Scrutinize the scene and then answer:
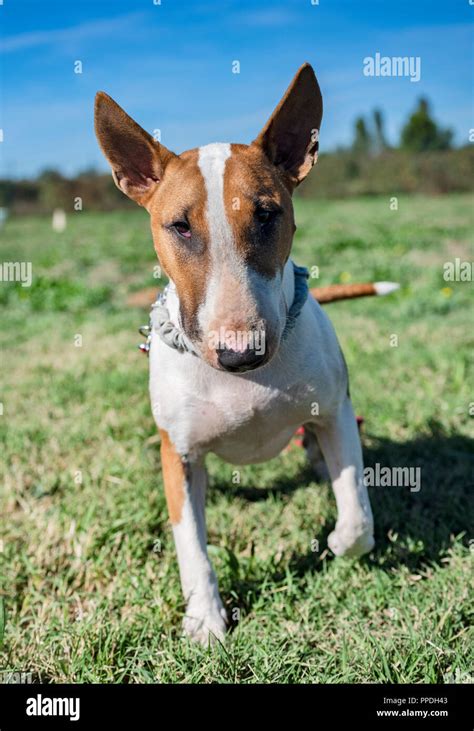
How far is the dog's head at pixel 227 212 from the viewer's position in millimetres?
2057

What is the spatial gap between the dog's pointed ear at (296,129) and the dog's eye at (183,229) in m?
0.44

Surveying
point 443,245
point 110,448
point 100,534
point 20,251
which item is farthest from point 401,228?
point 100,534

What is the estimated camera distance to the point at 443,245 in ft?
34.3

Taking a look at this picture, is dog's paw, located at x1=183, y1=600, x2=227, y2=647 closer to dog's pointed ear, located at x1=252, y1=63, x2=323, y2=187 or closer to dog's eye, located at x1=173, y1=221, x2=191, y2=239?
dog's eye, located at x1=173, y1=221, x2=191, y2=239

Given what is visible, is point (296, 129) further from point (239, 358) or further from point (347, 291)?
point (347, 291)

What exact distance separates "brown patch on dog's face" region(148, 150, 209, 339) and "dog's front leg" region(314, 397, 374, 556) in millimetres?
796

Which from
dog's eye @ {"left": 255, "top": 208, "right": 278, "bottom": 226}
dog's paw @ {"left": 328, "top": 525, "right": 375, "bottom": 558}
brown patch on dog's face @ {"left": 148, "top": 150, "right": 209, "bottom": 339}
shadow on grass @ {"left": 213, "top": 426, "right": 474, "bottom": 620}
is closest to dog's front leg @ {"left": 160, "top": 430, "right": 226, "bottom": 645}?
shadow on grass @ {"left": 213, "top": 426, "right": 474, "bottom": 620}

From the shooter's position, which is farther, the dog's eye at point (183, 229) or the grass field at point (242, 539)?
the grass field at point (242, 539)

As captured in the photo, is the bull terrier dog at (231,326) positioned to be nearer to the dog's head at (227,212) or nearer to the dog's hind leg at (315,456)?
the dog's head at (227,212)

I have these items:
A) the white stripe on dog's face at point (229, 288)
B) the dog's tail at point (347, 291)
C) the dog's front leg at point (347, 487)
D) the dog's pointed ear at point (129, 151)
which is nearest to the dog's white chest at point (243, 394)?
the dog's front leg at point (347, 487)

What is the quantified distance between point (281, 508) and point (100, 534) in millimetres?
842

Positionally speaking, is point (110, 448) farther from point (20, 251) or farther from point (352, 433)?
point (20, 251)

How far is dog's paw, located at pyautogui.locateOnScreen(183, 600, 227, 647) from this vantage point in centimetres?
247

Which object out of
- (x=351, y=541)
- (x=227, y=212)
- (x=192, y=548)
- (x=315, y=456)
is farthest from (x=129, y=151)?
(x=315, y=456)
